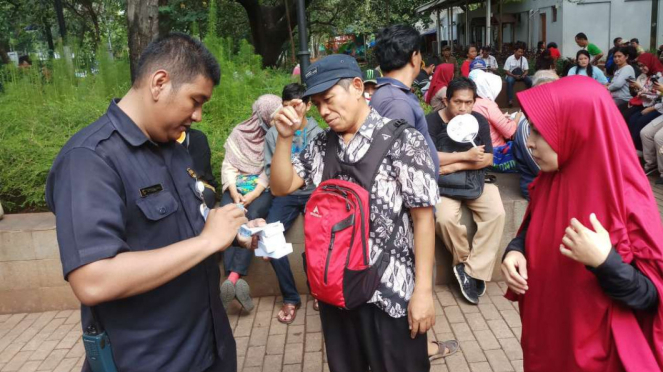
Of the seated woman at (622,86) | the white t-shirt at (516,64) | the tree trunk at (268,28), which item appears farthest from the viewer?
the white t-shirt at (516,64)

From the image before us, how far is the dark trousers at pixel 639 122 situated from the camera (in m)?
7.58

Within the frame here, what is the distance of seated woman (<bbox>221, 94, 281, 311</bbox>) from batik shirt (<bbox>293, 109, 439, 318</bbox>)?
2.24 m

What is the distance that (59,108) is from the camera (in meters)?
6.23

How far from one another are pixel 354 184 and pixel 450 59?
13.8 meters

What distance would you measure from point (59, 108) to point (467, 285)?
4.94m

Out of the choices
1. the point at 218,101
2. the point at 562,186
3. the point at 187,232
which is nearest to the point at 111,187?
the point at 187,232

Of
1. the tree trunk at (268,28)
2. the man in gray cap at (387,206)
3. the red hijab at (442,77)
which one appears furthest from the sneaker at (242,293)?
the tree trunk at (268,28)

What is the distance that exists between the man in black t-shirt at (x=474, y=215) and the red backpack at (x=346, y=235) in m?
2.26

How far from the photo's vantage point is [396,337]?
2350 millimetres

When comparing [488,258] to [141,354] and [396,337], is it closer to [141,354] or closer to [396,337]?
[396,337]

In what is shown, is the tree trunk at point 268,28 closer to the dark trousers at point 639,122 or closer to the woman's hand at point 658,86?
the dark trousers at point 639,122

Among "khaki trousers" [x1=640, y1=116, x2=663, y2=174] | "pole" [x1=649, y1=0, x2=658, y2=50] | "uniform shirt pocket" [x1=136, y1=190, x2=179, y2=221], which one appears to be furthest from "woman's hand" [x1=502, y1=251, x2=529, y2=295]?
"pole" [x1=649, y1=0, x2=658, y2=50]

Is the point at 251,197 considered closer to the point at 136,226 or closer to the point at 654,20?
the point at 136,226

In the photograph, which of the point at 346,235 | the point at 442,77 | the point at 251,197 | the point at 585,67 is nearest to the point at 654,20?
the point at 585,67
